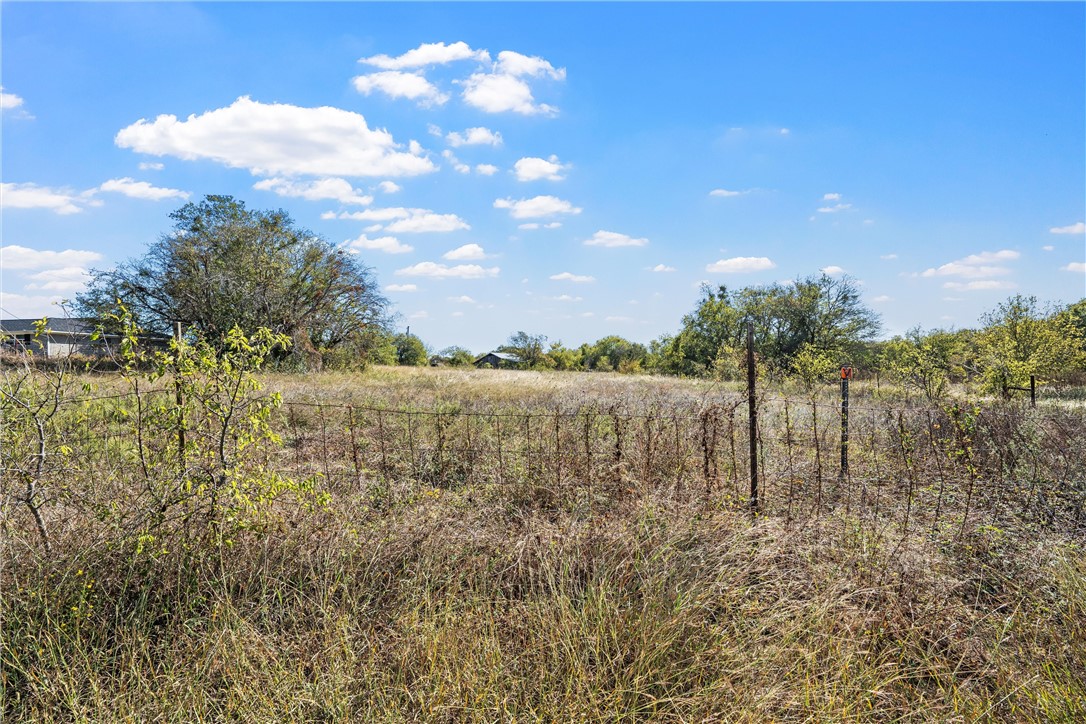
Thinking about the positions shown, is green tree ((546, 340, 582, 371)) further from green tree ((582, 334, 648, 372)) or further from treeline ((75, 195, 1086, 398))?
treeline ((75, 195, 1086, 398))

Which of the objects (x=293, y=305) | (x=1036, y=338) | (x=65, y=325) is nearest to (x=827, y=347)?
(x=1036, y=338)

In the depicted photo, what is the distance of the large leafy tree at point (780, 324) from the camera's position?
38844 millimetres

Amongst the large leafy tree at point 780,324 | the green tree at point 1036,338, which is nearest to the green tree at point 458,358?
the large leafy tree at point 780,324

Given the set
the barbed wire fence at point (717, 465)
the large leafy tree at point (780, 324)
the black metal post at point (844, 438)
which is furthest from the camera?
the large leafy tree at point (780, 324)

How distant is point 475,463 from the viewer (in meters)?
6.58

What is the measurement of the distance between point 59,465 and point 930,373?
12955 mm

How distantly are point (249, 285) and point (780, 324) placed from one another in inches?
1243

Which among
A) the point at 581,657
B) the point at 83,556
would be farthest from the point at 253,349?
the point at 581,657

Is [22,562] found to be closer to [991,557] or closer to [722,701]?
[722,701]

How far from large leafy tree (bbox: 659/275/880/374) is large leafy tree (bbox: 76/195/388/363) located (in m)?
20.2

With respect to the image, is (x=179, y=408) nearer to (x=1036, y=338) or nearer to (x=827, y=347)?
(x=1036, y=338)

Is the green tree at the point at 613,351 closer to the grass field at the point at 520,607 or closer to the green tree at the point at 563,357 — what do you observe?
the green tree at the point at 563,357

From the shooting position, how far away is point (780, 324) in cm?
4050

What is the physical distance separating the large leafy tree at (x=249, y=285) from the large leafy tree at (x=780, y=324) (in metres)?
20.2
